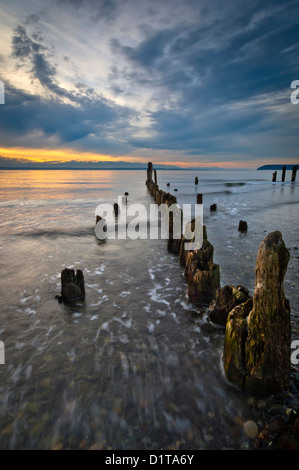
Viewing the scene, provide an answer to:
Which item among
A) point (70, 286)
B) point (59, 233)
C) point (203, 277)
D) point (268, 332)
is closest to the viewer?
point (268, 332)

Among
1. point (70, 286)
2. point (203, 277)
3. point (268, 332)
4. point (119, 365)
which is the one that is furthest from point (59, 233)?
point (268, 332)

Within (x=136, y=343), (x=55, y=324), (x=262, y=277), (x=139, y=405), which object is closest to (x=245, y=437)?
(x=139, y=405)

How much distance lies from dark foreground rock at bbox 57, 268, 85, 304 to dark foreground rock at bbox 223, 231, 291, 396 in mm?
4463

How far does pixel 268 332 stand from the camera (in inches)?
130

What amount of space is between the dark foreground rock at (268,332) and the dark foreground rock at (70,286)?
14.6 feet

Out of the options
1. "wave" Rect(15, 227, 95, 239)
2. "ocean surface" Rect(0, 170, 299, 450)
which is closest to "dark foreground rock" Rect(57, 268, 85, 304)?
"ocean surface" Rect(0, 170, 299, 450)

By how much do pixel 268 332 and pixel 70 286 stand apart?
194 inches

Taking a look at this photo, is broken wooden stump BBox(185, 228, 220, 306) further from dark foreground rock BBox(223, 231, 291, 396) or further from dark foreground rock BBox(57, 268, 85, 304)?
dark foreground rock BBox(57, 268, 85, 304)

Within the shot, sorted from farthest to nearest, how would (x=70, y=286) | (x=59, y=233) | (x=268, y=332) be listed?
(x=59, y=233) < (x=70, y=286) < (x=268, y=332)

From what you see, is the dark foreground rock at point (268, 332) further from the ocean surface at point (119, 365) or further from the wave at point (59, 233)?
the wave at point (59, 233)

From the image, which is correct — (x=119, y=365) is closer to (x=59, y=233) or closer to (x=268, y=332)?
(x=268, y=332)

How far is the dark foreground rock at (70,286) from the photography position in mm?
6324

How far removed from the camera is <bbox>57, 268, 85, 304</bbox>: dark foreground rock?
249 inches

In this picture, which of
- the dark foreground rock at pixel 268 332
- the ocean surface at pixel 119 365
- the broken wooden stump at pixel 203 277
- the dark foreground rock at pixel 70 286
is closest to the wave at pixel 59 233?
the ocean surface at pixel 119 365
